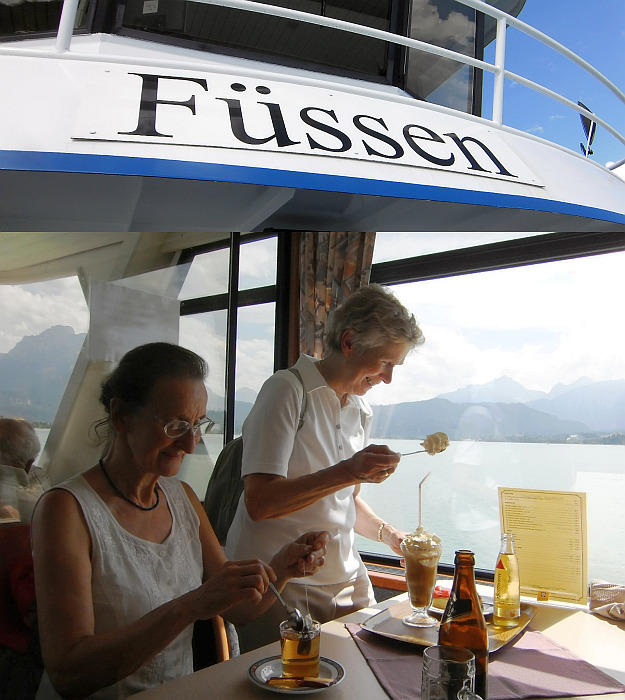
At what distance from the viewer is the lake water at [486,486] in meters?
2.69

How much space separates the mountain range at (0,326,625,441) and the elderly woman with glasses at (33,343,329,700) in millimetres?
1089

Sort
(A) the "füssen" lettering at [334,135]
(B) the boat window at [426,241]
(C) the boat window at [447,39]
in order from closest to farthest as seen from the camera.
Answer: (A) the "füssen" lettering at [334,135] → (C) the boat window at [447,39] → (B) the boat window at [426,241]

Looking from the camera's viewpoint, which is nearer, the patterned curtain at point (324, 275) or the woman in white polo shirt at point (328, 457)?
the woman in white polo shirt at point (328, 457)

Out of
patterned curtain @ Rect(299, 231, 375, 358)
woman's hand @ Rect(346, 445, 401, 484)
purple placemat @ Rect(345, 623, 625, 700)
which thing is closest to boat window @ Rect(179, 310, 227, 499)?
patterned curtain @ Rect(299, 231, 375, 358)

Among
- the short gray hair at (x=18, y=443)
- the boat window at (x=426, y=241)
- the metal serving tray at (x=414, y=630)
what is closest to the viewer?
the metal serving tray at (x=414, y=630)

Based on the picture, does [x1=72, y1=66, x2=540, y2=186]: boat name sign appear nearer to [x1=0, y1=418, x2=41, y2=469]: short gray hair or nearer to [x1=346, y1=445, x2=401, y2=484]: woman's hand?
[x1=346, y1=445, x2=401, y2=484]: woman's hand

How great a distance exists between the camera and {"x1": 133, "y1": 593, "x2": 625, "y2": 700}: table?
1.06 metres

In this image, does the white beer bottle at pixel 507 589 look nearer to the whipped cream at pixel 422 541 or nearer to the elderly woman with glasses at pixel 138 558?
the whipped cream at pixel 422 541

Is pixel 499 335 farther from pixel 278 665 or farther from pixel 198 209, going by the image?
pixel 278 665

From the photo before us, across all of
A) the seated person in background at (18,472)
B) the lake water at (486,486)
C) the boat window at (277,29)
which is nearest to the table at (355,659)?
the seated person in background at (18,472)

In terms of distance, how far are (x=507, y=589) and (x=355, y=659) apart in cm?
46

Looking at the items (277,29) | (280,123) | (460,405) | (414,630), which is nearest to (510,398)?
(460,405)

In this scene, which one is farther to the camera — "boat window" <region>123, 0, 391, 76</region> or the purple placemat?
"boat window" <region>123, 0, 391, 76</region>

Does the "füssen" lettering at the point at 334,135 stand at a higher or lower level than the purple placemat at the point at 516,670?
higher
